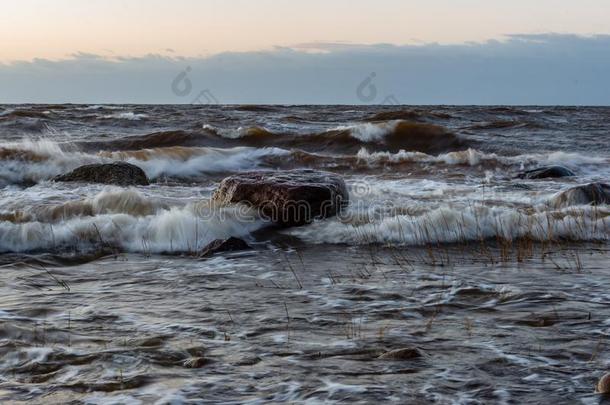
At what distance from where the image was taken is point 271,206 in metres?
10.6

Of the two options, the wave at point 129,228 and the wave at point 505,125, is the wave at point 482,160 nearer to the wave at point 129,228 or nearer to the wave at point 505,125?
the wave at point 129,228

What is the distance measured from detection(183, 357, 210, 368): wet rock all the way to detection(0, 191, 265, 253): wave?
14.8 feet

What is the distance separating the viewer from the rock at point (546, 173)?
55.2 feet

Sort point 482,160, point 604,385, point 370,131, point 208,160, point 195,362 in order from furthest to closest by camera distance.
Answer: point 370,131 < point 482,160 < point 208,160 < point 195,362 < point 604,385

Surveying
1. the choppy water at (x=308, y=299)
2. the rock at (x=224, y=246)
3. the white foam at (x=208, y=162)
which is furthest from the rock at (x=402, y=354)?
the white foam at (x=208, y=162)

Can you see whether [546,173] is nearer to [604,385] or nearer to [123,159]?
[123,159]

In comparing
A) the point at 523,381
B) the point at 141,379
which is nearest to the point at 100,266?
the point at 141,379

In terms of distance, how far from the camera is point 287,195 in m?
10.6

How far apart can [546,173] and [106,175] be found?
386 inches

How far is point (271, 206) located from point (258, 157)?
11.3 m

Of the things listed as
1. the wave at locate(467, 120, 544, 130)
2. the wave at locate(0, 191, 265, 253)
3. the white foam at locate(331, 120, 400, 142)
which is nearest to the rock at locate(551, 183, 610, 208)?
the wave at locate(0, 191, 265, 253)

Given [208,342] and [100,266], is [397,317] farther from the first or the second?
[100,266]

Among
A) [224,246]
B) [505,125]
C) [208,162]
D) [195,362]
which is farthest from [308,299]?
[505,125]

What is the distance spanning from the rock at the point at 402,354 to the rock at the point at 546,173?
13.0 metres
